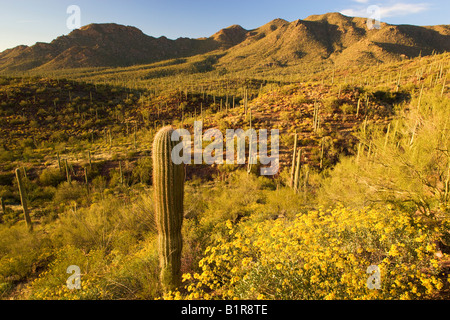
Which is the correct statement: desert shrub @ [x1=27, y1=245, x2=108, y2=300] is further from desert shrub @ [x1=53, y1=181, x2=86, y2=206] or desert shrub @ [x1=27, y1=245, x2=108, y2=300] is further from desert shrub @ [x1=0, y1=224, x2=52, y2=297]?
desert shrub @ [x1=53, y1=181, x2=86, y2=206]

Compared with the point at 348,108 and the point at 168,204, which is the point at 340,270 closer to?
the point at 168,204

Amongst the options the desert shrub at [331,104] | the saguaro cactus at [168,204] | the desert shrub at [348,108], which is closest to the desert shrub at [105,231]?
the saguaro cactus at [168,204]

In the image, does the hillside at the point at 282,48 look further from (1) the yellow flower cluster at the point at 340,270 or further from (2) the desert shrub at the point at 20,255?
(2) the desert shrub at the point at 20,255

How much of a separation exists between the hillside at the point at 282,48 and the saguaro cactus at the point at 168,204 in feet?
193

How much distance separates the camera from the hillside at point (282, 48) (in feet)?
186

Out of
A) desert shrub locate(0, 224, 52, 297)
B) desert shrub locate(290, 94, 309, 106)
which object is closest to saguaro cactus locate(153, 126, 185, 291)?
desert shrub locate(0, 224, 52, 297)

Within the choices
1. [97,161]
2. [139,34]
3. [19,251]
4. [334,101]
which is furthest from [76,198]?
[139,34]

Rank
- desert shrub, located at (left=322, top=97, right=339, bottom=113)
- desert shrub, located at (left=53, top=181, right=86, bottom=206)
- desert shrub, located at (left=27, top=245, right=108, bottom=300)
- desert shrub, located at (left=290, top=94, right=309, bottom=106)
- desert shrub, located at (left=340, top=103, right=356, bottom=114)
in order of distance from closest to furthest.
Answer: desert shrub, located at (left=27, top=245, right=108, bottom=300) < desert shrub, located at (left=53, top=181, right=86, bottom=206) < desert shrub, located at (left=340, top=103, right=356, bottom=114) < desert shrub, located at (left=322, top=97, right=339, bottom=113) < desert shrub, located at (left=290, top=94, right=309, bottom=106)

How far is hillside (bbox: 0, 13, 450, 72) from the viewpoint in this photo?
56844 millimetres

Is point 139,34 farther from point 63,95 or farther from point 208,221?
point 208,221

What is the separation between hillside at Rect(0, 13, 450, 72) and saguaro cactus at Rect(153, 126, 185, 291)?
58929mm

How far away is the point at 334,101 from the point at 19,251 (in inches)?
920

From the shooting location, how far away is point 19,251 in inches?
318
